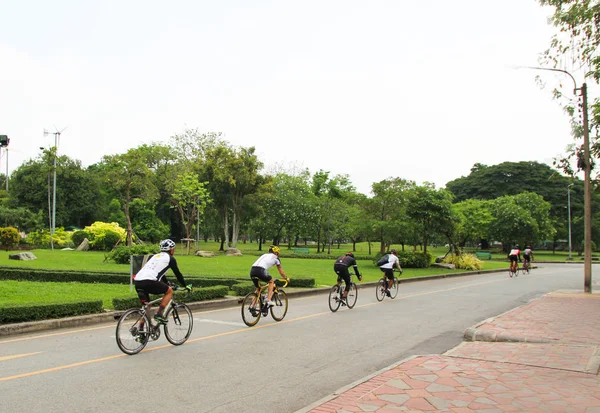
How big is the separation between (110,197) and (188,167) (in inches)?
809

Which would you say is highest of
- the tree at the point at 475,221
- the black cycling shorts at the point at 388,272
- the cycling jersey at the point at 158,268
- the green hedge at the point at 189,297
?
the tree at the point at 475,221

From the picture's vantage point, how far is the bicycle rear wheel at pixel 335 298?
12883mm

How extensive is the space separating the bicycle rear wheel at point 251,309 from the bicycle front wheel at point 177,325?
1903mm

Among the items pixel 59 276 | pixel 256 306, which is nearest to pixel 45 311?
pixel 256 306

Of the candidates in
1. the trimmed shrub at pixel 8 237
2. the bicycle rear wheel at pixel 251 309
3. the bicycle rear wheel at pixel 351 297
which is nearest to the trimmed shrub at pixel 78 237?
the trimmed shrub at pixel 8 237

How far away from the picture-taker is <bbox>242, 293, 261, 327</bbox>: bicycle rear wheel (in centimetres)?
1032

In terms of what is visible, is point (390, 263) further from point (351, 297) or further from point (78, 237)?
point (78, 237)

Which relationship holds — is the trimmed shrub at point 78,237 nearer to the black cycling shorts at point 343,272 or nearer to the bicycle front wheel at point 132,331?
the black cycling shorts at point 343,272

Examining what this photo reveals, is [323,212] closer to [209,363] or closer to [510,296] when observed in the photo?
[510,296]

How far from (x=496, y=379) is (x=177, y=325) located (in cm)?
515

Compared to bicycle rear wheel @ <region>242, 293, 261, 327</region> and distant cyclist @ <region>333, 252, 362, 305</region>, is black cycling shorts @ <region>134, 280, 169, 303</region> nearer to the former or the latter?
bicycle rear wheel @ <region>242, 293, 261, 327</region>

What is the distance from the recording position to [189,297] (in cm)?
1294

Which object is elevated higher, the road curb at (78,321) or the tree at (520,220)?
the tree at (520,220)

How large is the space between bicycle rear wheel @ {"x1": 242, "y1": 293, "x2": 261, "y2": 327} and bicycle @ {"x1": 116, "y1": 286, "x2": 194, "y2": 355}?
1856mm
